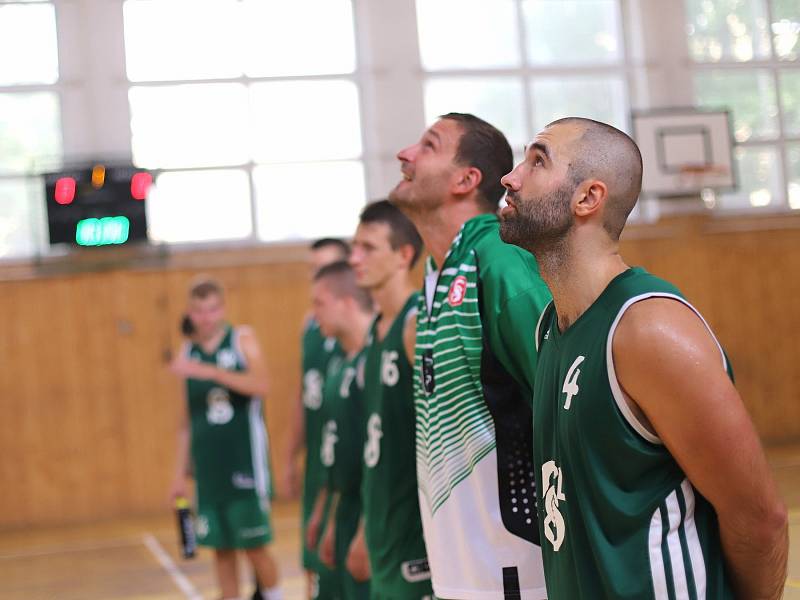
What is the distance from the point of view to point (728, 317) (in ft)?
41.2

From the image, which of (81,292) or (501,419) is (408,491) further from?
(81,292)

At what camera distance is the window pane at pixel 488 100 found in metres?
12.4

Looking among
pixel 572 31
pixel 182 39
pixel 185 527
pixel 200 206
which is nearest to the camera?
pixel 185 527

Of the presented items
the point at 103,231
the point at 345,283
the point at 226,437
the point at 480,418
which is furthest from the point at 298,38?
the point at 480,418

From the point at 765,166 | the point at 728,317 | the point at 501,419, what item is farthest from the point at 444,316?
the point at 765,166

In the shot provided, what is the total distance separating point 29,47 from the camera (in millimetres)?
11383

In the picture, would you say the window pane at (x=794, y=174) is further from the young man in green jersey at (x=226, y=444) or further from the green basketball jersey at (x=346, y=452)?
the green basketball jersey at (x=346, y=452)

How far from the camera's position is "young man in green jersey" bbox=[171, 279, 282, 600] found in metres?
6.36

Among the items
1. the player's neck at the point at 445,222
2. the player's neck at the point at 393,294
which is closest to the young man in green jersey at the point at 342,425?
the player's neck at the point at 393,294

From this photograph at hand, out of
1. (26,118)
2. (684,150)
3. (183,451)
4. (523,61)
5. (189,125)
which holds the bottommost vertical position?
(183,451)

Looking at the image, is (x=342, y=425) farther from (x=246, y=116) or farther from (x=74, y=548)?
(x=246, y=116)

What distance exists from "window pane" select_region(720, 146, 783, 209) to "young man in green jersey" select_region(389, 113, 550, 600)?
10.9m

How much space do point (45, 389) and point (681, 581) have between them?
10.00 meters

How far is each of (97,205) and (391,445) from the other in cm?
792
